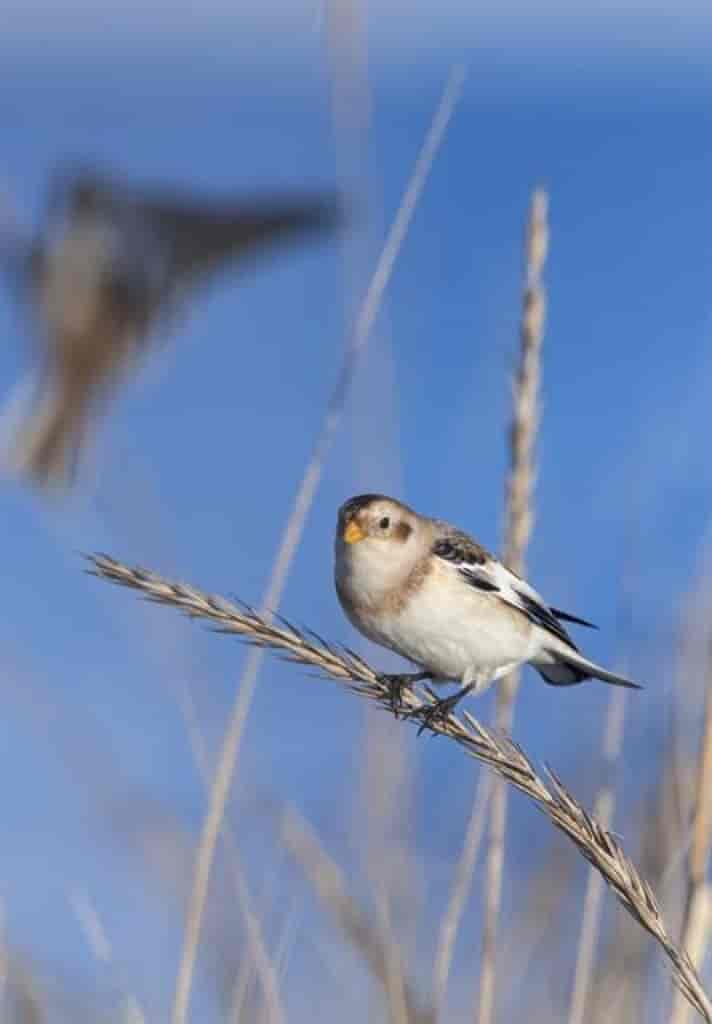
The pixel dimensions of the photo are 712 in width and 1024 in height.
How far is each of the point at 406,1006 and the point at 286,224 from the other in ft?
4.56

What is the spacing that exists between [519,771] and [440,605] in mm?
855

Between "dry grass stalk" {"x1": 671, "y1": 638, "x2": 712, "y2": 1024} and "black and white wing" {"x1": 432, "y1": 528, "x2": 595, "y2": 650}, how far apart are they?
0.71 meters

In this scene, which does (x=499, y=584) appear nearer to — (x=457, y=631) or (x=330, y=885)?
(x=457, y=631)

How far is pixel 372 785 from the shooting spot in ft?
8.96

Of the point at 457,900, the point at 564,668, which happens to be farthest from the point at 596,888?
the point at 564,668

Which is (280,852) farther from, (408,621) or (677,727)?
(677,727)

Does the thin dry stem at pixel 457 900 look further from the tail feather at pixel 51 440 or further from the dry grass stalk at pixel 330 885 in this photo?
the tail feather at pixel 51 440

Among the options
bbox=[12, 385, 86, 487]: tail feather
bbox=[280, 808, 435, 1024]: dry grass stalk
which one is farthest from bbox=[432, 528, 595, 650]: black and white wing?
bbox=[12, 385, 86, 487]: tail feather

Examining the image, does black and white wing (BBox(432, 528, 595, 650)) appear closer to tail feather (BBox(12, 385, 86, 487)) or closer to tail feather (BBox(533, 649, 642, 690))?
tail feather (BBox(533, 649, 642, 690))

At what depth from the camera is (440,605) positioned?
8.86 feet

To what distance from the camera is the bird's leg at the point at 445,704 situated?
207 cm

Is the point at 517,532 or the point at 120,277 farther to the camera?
the point at 120,277

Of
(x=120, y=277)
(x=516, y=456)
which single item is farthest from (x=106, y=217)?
(x=516, y=456)

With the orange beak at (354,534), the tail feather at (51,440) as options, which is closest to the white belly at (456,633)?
the orange beak at (354,534)
